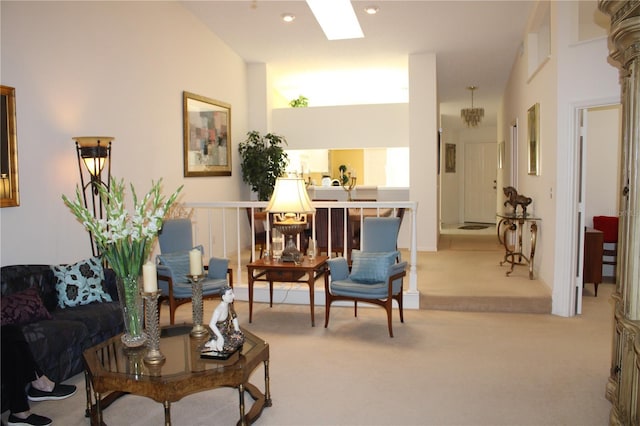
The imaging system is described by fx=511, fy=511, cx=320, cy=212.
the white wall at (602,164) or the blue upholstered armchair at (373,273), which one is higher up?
the white wall at (602,164)

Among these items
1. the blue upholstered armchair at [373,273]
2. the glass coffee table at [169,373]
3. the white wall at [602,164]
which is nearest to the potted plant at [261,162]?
the blue upholstered armchair at [373,273]

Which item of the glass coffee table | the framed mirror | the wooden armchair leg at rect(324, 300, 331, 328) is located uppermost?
the framed mirror

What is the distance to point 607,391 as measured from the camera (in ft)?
10.2

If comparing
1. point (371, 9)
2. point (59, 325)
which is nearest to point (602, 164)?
point (371, 9)

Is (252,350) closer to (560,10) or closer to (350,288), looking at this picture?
(350,288)

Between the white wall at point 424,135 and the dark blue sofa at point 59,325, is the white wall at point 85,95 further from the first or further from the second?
the white wall at point 424,135

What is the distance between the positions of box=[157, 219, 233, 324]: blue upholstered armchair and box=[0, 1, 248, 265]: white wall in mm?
731

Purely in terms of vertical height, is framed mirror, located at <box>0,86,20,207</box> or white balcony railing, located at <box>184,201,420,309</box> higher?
framed mirror, located at <box>0,86,20,207</box>

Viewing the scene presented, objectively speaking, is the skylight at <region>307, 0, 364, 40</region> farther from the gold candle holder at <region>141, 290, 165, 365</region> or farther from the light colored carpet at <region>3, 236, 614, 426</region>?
the gold candle holder at <region>141, 290, 165, 365</region>


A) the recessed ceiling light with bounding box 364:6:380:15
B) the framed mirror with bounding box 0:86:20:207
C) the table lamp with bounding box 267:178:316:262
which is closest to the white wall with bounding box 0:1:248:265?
the framed mirror with bounding box 0:86:20:207

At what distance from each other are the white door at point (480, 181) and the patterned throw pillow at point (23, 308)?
12.0 meters

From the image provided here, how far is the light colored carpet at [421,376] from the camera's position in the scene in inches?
116

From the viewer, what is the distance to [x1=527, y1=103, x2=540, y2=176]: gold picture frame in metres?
5.83

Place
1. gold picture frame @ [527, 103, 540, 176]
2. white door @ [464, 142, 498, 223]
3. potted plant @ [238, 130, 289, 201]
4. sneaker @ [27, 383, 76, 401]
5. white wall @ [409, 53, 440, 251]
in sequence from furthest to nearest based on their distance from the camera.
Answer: white door @ [464, 142, 498, 223]
potted plant @ [238, 130, 289, 201]
white wall @ [409, 53, 440, 251]
gold picture frame @ [527, 103, 540, 176]
sneaker @ [27, 383, 76, 401]
